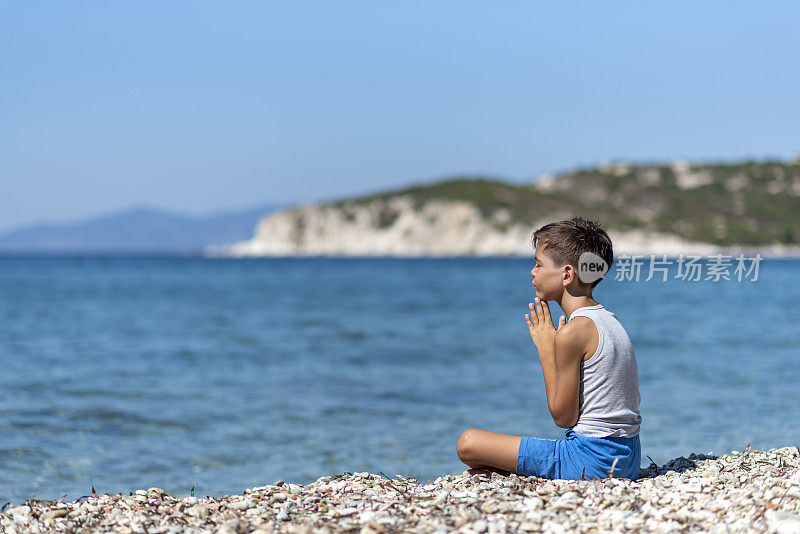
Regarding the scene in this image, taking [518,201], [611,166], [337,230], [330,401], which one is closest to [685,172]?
[611,166]

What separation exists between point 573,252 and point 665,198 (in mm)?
136087

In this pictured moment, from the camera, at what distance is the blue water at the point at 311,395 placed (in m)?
8.57

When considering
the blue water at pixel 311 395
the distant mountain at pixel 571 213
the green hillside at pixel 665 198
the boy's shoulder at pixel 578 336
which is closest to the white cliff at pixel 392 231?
the distant mountain at pixel 571 213

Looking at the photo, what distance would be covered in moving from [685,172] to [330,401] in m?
140

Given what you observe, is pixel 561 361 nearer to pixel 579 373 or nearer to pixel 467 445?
pixel 579 373

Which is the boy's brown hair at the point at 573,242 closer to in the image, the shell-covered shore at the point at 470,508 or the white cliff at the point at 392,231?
the shell-covered shore at the point at 470,508

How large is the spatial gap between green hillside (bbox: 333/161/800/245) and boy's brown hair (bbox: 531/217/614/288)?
4207 inches

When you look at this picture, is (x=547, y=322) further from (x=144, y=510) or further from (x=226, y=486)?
(x=226, y=486)

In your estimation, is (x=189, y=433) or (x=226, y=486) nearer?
(x=226, y=486)

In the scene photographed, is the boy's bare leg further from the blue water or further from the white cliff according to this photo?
the white cliff

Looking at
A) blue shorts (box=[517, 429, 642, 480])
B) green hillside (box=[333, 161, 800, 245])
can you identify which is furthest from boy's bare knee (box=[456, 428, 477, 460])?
green hillside (box=[333, 161, 800, 245])

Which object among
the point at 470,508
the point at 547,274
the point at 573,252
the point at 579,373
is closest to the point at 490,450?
the point at 470,508

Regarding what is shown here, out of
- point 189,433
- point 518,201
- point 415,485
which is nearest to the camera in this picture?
point 415,485

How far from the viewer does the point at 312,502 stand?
4.96 metres
